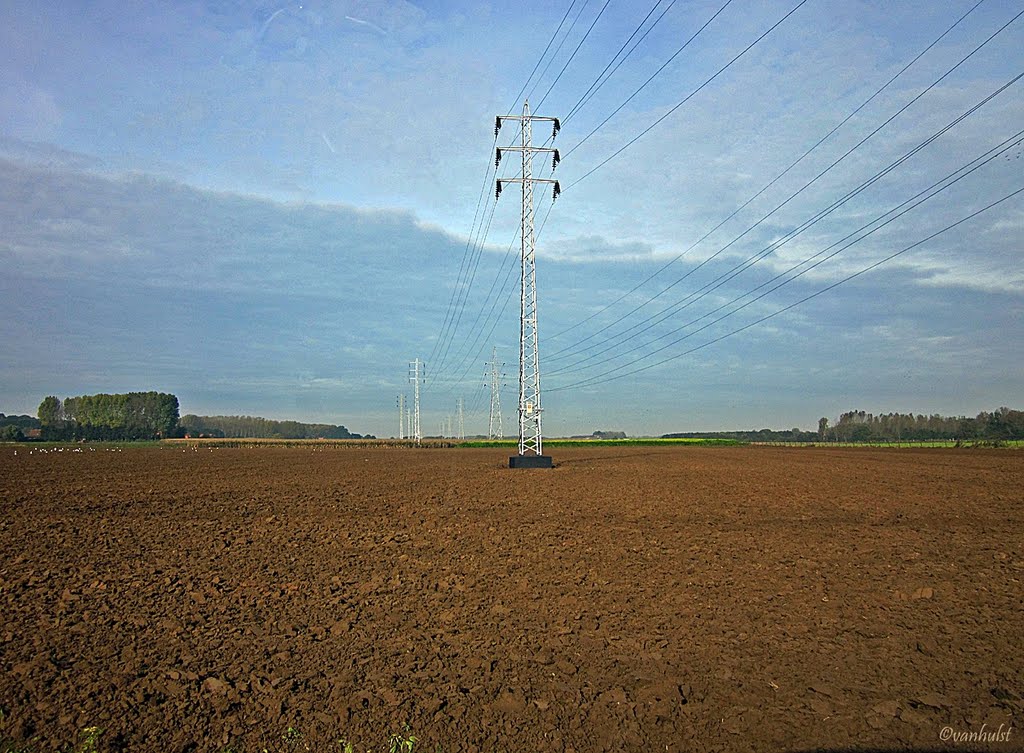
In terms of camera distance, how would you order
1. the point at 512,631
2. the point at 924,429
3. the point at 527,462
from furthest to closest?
the point at 924,429 → the point at 527,462 → the point at 512,631

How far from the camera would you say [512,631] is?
33.7 ft

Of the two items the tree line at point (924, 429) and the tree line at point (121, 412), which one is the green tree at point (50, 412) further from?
the tree line at point (924, 429)

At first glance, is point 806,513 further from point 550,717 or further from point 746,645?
point 550,717

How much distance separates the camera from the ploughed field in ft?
24.0

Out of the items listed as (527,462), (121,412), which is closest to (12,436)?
(121,412)

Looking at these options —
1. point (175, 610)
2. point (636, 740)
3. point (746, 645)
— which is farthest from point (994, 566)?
point (175, 610)

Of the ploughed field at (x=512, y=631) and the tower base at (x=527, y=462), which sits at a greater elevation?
the tower base at (x=527, y=462)

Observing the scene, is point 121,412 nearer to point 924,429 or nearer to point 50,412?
point 50,412

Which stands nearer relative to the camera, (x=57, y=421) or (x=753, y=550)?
(x=753, y=550)

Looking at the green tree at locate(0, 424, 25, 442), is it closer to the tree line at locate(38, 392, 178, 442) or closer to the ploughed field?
the tree line at locate(38, 392, 178, 442)

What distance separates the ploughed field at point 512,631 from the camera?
7.33 m

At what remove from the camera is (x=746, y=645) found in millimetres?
9586

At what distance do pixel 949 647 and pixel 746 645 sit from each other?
2.50 meters

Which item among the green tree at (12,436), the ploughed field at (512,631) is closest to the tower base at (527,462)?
the ploughed field at (512,631)
